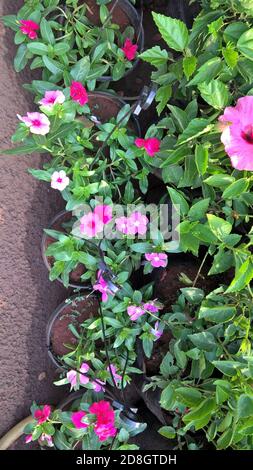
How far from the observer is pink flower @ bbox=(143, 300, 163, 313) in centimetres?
→ 130

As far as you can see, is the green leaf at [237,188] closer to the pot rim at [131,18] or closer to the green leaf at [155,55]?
the green leaf at [155,55]

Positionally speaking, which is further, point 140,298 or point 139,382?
point 139,382

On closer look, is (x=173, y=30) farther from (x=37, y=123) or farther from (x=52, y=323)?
(x=52, y=323)

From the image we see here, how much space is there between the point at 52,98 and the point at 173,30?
430 millimetres

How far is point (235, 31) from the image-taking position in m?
0.91

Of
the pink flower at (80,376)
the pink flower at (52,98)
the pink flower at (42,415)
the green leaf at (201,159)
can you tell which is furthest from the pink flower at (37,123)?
the pink flower at (42,415)

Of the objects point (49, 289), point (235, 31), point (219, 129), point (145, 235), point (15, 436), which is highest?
point (235, 31)

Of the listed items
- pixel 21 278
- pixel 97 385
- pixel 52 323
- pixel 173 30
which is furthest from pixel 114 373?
pixel 173 30

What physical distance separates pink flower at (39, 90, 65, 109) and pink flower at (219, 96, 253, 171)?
51cm

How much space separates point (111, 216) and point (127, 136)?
0.83 ft
